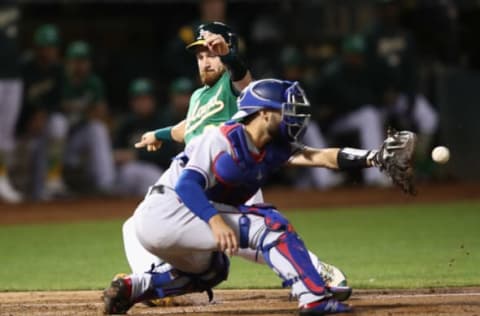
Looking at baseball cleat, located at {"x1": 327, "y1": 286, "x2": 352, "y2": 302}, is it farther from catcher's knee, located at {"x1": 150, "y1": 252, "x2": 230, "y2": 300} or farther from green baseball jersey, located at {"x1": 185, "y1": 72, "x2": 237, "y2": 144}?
green baseball jersey, located at {"x1": 185, "y1": 72, "x2": 237, "y2": 144}

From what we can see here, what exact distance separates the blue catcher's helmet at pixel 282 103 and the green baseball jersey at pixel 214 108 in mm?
865

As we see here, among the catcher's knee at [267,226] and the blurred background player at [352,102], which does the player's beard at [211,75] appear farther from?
the blurred background player at [352,102]

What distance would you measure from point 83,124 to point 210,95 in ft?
27.2

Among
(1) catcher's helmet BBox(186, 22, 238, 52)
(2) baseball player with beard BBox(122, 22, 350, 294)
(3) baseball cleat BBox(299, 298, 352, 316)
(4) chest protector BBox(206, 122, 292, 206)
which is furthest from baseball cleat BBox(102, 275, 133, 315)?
(1) catcher's helmet BBox(186, 22, 238, 52)

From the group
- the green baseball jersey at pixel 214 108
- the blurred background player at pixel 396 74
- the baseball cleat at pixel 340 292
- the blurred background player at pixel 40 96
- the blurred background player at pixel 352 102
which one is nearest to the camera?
the baseball cleat at pixel 340 292

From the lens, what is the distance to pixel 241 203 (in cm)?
598

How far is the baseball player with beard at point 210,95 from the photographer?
6.60 m

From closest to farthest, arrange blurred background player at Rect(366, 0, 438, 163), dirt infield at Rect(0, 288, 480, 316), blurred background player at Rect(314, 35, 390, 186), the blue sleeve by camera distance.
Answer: the blue sleeve
dirt infield at Rect(0, 288, 480, 316)
blurred background player at Rect(314, 35, 390, 186)
blurred background player at Rect(366, 0, 438, 163)

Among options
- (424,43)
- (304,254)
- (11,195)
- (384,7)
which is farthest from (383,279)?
(424,43)

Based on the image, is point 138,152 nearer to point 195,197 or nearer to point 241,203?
point 241,203

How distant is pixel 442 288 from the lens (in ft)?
23.3

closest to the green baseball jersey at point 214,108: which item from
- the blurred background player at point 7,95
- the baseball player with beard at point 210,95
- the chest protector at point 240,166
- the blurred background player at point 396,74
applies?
the baseball player with beard at point 210,95

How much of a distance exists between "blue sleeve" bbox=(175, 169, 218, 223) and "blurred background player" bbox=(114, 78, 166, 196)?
8.77 m

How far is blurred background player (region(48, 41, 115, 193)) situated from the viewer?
14.6 m
